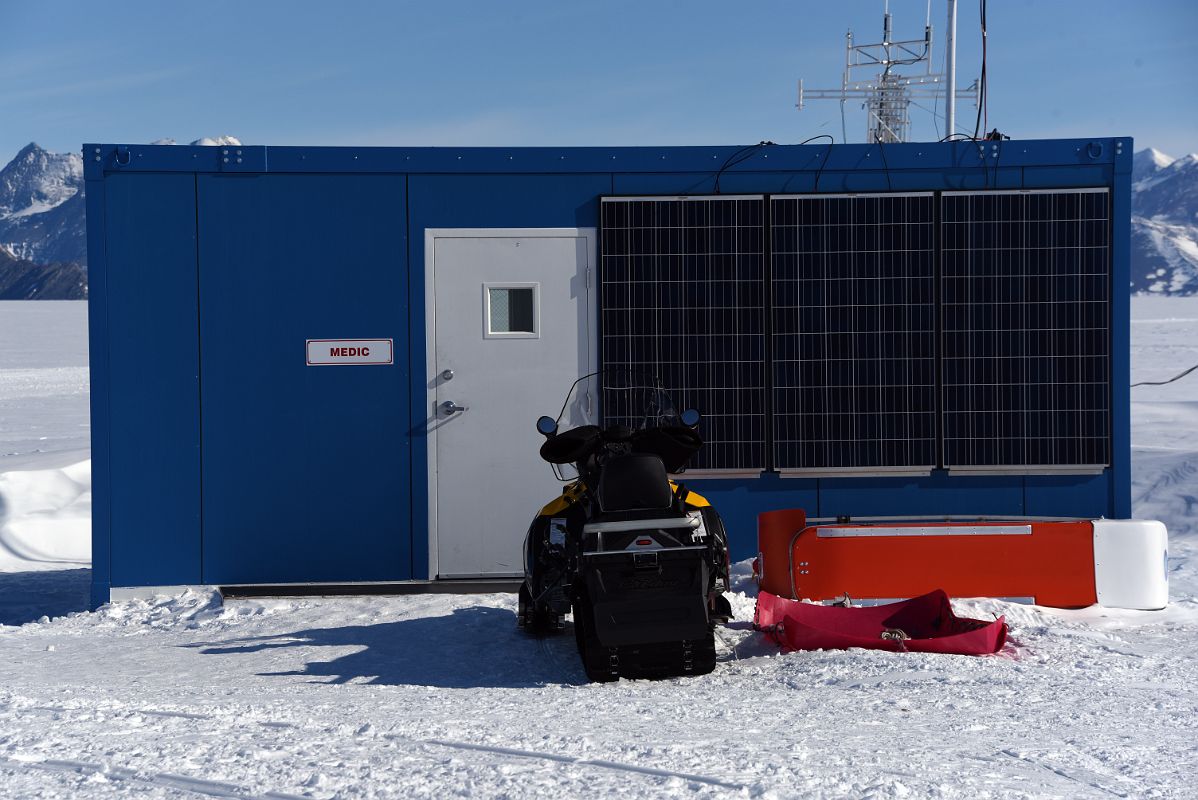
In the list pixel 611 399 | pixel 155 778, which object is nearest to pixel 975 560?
pixel 611 399

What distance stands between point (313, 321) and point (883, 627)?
393cm

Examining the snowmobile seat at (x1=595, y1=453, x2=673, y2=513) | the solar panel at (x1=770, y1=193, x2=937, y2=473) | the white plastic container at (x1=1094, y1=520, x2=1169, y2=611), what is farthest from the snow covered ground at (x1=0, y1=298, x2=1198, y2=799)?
the solar panel at (x1=770, y1=193, x2=937, y2=473)

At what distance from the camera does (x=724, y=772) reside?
3.84 metres

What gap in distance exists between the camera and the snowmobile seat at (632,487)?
17.7 feet

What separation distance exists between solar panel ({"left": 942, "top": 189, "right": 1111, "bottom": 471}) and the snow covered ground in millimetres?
1263

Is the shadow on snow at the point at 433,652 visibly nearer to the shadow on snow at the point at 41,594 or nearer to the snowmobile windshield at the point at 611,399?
the snowmobile windshield at the point at 611,399

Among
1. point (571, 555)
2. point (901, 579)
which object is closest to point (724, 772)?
point (571, 555)

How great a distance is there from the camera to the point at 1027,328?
7.66 metres

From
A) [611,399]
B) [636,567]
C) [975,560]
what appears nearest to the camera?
[636,567]

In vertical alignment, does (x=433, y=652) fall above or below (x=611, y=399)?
below

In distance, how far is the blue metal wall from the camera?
750cm

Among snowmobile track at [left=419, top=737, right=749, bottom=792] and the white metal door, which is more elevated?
the white metal door

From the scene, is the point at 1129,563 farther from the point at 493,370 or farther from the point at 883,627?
the point at 493,370

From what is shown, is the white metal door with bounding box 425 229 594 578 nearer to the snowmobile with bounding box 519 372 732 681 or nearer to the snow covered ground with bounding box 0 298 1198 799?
the snow covered ground with bounding box 0 298 1198 799
